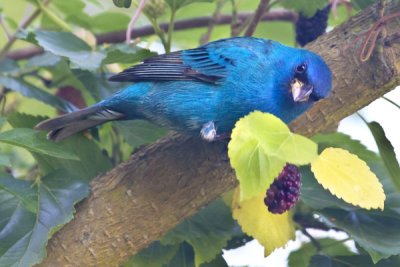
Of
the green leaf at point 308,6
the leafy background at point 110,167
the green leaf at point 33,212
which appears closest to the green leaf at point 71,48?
the leafy background at point 110,167

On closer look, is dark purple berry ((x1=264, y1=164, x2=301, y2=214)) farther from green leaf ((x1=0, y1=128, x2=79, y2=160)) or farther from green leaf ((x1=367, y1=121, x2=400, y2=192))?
green leaf ((x1=0, y1=128, x2=79, y2=160))

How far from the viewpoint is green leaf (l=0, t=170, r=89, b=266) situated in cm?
153

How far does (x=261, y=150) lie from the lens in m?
1.20

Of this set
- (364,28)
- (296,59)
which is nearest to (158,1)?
(296,59)

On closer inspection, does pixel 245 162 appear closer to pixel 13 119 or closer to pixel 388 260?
pixel 388 260

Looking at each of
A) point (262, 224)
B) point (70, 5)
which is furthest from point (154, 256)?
point (70, 5)

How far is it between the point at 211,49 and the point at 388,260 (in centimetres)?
62

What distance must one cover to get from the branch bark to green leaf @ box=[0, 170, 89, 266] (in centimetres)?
5

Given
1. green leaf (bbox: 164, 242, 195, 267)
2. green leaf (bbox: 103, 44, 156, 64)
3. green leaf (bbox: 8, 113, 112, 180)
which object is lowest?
green leaf (bbox: 164, 242, 195, 267)

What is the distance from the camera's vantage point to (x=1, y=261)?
1521mm

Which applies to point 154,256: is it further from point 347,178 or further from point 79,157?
point 347,178

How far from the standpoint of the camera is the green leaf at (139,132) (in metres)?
1.82

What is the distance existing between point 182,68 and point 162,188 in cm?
32

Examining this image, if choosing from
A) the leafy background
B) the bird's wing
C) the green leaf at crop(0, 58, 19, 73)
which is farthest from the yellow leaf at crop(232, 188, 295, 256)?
the green leaf at crop(0, 58, 19, 73)
